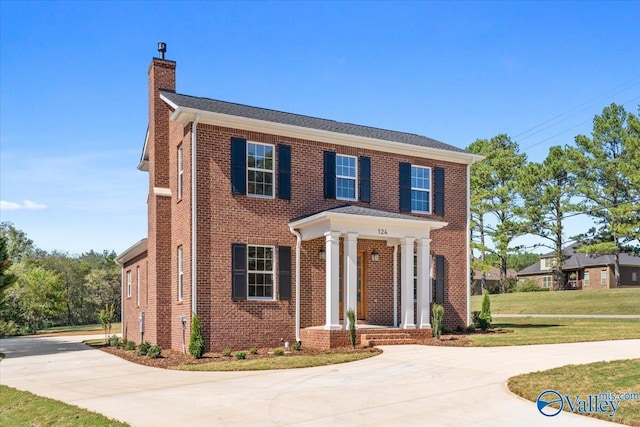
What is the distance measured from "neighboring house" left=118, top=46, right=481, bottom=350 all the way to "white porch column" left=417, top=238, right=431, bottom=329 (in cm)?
4

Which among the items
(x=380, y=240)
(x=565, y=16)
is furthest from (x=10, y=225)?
(x=565, y=16)

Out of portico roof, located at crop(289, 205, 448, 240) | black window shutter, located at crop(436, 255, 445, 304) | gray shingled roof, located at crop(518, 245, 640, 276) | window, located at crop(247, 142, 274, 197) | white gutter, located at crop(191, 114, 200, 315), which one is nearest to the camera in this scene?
white gutter, located at crop(191, 114, 200, 315)

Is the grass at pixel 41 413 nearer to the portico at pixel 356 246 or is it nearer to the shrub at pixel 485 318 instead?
the portico at pixel 356 246

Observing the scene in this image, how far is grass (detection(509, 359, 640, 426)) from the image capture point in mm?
8367

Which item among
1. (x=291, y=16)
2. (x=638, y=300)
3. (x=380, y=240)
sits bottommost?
(x=638, y=300)

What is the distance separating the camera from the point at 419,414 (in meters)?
8.51

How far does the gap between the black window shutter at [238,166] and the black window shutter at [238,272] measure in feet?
5.56

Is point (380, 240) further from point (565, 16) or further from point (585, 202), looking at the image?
point (585, 202)

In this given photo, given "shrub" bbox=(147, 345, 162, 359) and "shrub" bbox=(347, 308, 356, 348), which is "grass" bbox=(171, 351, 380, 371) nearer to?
"shrub" bbox=(347, 308, 356, 348)

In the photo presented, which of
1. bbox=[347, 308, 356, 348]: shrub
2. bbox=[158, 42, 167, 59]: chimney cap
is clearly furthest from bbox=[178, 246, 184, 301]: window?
bbox=[158, 42, 167, 59]: chimney cap

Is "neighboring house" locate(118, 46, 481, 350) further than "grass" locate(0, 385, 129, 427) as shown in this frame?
Yes

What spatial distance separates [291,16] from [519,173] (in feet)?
118

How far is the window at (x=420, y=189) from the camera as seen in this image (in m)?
21.4

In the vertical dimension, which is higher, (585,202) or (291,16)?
(291,16)
